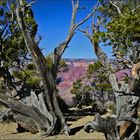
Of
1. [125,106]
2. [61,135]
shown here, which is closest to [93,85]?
[61,135]

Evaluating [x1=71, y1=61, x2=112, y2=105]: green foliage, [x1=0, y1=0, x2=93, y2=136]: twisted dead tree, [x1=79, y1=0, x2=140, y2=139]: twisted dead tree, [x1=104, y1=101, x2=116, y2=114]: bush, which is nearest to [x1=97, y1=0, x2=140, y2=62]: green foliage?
[x1=79, y1=0, x2=140, y2=139]: twisted dead tree

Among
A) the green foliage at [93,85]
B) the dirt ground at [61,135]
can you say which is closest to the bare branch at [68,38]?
the dirt ground at [61,135]

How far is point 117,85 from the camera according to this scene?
55.6 feet

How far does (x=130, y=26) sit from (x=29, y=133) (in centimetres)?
712

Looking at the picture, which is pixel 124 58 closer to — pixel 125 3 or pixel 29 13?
pixel 125 3

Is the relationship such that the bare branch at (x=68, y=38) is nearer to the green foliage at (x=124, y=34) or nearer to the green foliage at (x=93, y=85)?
the green foliage at (x=124, y=34)

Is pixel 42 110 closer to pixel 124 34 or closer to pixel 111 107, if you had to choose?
pixel 124 34

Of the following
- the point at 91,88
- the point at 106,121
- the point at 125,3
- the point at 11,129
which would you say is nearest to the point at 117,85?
the point at 106,121

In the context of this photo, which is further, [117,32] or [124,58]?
[124,58]

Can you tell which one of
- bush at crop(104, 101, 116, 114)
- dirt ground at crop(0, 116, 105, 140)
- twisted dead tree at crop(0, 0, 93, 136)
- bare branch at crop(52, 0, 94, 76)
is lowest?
bush at crop(104, 101, 116, 114)

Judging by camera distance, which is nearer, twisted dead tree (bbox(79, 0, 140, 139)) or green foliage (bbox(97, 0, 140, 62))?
twisted dead tree (bbox(79, 0, 140, 139))

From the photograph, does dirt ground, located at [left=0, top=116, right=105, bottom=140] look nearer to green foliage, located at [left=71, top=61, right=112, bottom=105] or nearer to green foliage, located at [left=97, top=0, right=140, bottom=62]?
green foliage, located at [left=97, top=0, right=140, bottom=62]

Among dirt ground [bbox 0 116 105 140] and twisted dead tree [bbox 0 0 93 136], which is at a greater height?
twisted dead tree [bbox 0 0 93 136]

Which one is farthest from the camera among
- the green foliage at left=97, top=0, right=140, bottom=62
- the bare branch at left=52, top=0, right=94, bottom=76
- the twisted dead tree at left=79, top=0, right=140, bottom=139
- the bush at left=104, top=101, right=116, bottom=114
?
the bush at left=104, top=101, right=116, bottom=114
